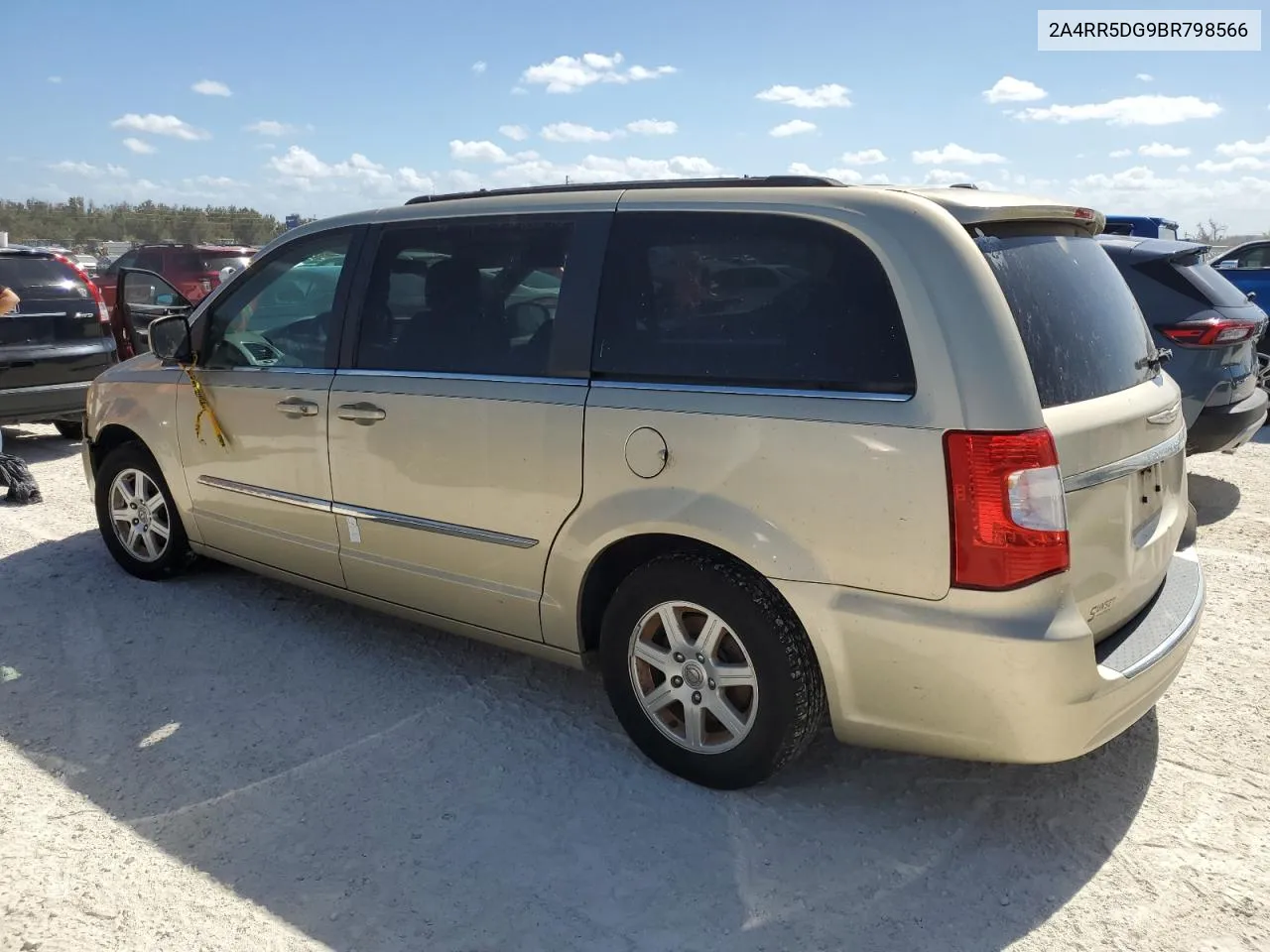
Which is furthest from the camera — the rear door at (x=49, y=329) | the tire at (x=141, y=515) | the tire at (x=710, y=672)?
the rear door at (x=49, y=329)

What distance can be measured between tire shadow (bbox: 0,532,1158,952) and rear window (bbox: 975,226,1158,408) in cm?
127

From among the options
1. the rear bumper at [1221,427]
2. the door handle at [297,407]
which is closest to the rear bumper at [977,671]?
the door handle at [297,407]

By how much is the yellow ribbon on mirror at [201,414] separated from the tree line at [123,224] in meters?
58.4

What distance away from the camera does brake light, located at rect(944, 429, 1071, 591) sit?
250cm

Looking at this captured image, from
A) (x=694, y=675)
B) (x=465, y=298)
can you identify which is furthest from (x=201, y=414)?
(x=694, y=675)

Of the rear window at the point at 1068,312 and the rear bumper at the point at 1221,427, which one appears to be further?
the rear bumper at the point at 1221,427

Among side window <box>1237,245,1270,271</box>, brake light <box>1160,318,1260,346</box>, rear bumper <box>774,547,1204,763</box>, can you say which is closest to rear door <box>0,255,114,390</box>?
rear bumper <box>774,547,1204,763</box>

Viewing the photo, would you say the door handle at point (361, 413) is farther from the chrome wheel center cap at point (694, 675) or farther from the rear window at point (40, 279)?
the rear window at point (40, 279)

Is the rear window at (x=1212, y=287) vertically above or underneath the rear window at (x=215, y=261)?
underneath

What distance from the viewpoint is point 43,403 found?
7.88 m

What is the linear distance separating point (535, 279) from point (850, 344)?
1203 mm

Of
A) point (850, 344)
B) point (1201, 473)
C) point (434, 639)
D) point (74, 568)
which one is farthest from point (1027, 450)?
point (1201, 473)

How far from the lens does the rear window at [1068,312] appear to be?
8.86 ft

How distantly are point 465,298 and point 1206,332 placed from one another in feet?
15.2
